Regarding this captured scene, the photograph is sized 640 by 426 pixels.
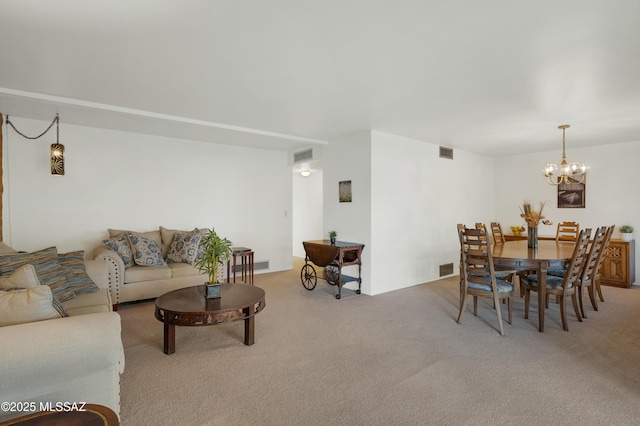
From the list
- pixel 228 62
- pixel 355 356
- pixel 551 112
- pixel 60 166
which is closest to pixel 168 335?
pixel 355 356

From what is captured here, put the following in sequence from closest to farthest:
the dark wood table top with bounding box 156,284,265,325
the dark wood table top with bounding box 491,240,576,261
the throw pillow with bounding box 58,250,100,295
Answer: the dark wood table top with bounding box 156,284,265,325, the throw pillow with bounding box 58,250,100,295, the dark wood table top with bounding box 491,240,576,261

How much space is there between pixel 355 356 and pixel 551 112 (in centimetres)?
341

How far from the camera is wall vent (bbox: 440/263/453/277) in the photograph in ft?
18.3

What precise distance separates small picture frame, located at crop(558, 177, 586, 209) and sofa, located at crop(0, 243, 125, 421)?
22.6 feet

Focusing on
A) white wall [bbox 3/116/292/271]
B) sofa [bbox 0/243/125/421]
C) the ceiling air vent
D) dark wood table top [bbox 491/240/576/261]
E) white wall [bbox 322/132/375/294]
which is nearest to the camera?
sofa [bbox 0/243/125/421]

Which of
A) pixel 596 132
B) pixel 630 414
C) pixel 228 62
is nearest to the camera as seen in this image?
pixel 630 414

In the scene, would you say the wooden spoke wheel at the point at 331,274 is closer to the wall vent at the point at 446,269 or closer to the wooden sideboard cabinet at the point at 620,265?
the wall vent at the point at 446,269

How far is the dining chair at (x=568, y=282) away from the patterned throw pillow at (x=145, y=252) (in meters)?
4.34

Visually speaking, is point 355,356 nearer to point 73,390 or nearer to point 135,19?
point 73,390

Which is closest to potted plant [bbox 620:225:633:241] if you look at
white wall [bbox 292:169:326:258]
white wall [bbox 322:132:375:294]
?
white wall [bbox 322:132:375:294]

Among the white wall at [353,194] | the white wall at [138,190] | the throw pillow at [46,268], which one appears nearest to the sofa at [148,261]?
the white wall at [138,190]

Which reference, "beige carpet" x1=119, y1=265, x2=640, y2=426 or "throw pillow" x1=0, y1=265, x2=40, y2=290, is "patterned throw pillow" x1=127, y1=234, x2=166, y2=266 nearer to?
"beige carpet" x1=119, y1=265, x2=640, y2=426

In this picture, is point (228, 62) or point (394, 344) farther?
point (394, 344)

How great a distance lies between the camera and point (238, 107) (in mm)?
3590
